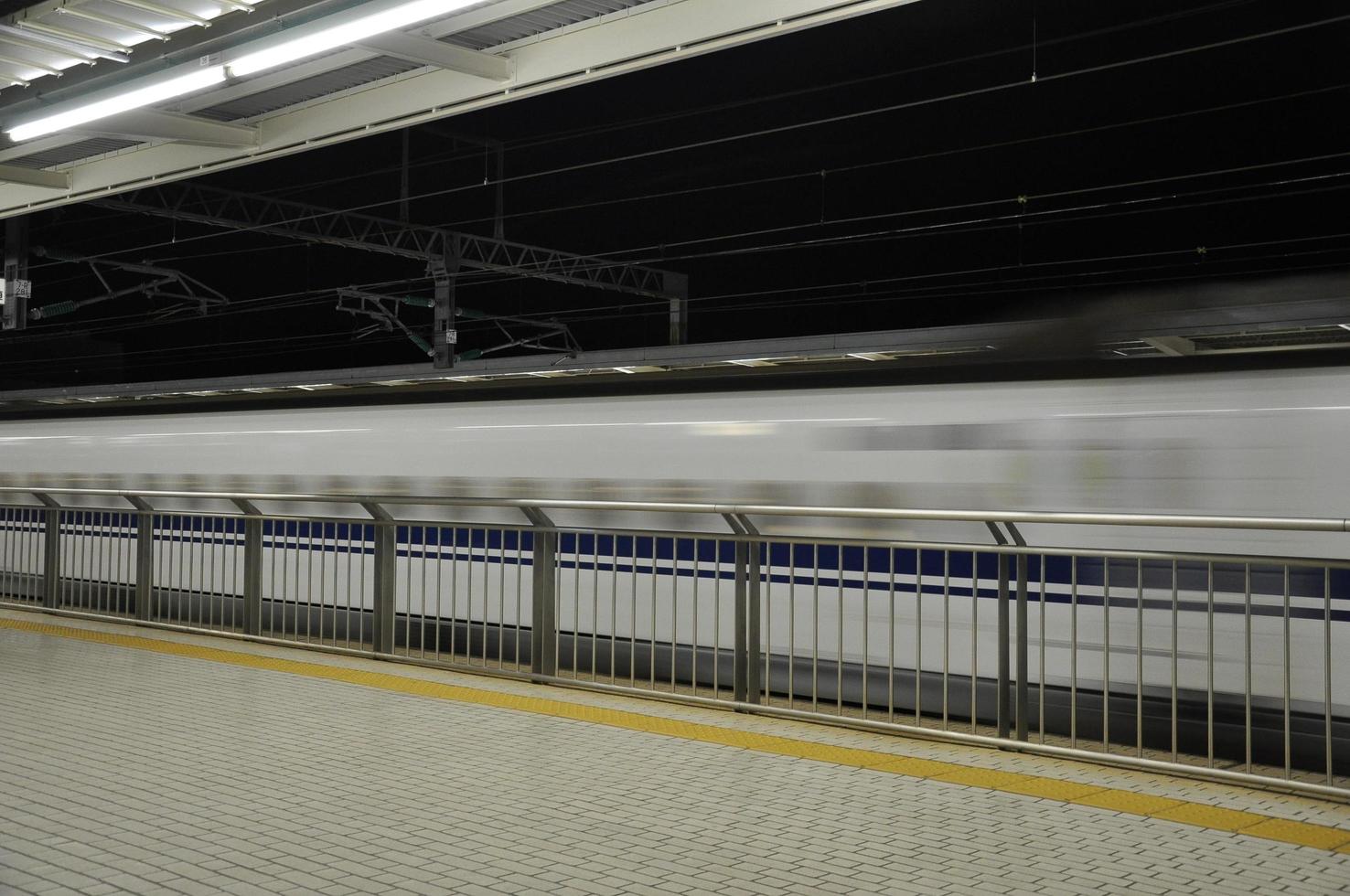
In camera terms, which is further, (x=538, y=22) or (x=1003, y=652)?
(x=538, y=22)

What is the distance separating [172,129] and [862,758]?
589cm

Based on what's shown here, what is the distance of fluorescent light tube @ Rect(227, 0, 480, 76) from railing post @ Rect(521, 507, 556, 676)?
8.99 ft

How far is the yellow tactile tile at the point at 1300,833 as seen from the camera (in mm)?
4160

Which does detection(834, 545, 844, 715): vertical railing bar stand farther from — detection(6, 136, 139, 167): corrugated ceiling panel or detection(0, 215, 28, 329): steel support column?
detection(0, 215, 28, 329): steel support column

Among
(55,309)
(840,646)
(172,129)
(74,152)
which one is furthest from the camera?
(55,309)

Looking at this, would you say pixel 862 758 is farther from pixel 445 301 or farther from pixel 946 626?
pixel 445 301

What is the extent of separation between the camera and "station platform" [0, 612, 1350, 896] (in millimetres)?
3723

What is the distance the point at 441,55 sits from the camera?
6.49m

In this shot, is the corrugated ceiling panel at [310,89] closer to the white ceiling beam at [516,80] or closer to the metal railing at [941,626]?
the white ceiling beam at [516,80]

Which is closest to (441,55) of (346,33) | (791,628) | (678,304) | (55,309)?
(346,33)

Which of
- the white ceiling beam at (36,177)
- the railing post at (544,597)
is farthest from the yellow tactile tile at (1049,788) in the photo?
the white ceiling beam at (36,177)

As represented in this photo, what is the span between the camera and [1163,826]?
4.36 metres

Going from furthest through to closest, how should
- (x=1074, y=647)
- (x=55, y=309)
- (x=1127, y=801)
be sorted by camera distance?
(x=55, y=309) → (x=1074, y=647) → (x=1127, y=801)

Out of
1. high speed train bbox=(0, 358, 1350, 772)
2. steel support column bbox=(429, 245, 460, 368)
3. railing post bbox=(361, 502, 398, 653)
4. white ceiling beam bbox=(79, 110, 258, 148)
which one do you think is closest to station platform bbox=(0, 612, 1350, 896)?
Result: high speed train bbox=(0, 358, 1350, 772)
